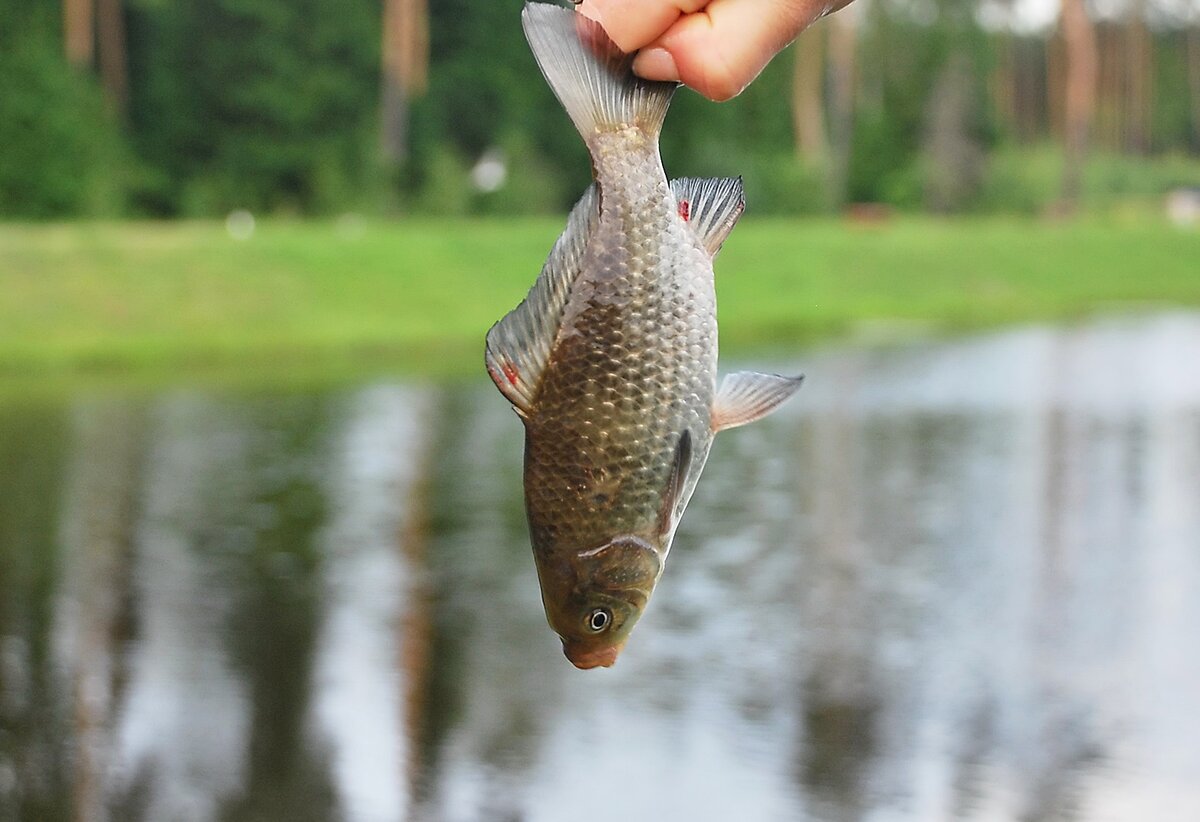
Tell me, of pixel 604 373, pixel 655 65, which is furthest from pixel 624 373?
pixel 655 65

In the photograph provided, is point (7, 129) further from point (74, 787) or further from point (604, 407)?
point (604, 407)

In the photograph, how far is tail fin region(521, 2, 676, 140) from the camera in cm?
147

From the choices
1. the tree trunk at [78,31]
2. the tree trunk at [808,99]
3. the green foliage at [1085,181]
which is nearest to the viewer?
the tree trunk at [78,31]

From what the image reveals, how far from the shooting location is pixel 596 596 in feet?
4.83

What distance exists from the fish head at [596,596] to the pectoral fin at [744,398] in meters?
0.15

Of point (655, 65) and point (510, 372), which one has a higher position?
point (655, 65)

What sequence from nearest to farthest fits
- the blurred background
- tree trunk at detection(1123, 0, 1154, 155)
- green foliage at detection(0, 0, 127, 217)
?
the blurred background < green foliage at detection(0, 0, 127, 217) < tree trunk at detection(1123, 0, 1154, 155)

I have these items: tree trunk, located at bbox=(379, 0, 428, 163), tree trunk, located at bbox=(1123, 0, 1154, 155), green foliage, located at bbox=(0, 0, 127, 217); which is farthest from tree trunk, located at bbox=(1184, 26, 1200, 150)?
green foliage, located at bbox=(0, 0, 127, 217)

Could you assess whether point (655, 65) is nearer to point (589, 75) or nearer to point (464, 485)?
point (589, 75)

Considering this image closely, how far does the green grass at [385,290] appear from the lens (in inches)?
969

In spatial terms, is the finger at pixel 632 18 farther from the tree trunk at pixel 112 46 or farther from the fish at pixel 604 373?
the tree trunk at pixel 112 46

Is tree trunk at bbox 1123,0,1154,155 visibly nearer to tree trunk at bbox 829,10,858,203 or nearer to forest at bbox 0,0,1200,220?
forest at bbox 0,0,1200,220

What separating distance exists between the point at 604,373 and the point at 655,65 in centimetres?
25

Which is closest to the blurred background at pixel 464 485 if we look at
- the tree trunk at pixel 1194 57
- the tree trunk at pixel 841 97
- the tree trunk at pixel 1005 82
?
the tree trunk at pixel 841 97
